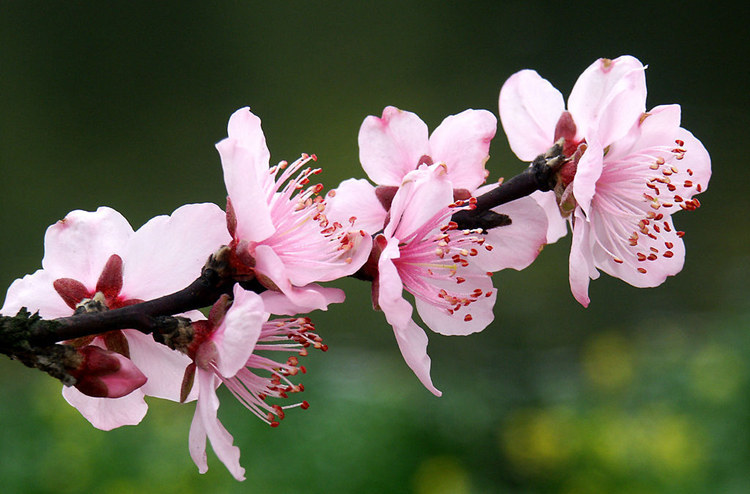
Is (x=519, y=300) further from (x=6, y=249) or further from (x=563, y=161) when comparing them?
(x=563, y=161)

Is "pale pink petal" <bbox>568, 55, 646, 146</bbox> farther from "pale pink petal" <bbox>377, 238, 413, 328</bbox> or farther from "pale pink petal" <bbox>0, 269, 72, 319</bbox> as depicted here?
"pale pink petal" <bbox>0, 269, 72, 319</bbox>

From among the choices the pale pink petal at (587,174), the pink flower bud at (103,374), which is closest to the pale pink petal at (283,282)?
the pink flower bud at (103,374)

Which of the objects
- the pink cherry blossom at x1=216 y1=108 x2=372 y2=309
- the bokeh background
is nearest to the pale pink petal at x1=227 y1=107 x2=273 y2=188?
the pink cherry blossom at x1=216 y1=108 x2=372 y2=309

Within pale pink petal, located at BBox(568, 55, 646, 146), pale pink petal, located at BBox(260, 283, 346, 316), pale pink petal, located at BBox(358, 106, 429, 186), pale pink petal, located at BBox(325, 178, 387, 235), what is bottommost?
pale pink petal, located at BBox(260, 283, 346, 316)

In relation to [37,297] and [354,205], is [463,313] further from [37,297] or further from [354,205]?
[37,297]

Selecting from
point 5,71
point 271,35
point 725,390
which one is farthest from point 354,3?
point 725,390

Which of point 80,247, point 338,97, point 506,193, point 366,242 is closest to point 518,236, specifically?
point 506,193
